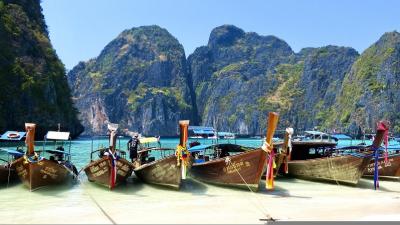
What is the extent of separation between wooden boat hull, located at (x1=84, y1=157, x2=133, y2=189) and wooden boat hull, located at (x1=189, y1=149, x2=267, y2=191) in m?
3.63

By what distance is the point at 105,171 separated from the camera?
18562 millimetres

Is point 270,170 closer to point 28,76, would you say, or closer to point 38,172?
point 38,172

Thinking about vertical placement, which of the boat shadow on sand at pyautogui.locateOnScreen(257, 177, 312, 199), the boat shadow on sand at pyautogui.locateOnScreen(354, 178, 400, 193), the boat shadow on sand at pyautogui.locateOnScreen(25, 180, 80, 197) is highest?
the boat shadow on sand at pyautogui.locateOnScreen(354, 178, 400, 193)

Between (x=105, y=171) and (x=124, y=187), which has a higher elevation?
(x=105, y=171)

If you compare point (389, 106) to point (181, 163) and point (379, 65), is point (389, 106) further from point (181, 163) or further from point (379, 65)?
point (181, 163)

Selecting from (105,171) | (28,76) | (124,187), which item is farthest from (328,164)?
(28,76)

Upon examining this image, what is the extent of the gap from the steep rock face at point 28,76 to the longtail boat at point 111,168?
60.6 metres

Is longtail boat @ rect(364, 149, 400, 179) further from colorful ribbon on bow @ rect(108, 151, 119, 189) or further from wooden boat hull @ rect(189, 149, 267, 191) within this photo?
colorful ribbon on bow @ rect(108, 151, 119, 189)

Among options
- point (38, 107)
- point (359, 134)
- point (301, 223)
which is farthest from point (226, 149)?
point (359, 134)

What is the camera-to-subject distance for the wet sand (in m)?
12.7

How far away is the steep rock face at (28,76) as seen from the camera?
80.8 m

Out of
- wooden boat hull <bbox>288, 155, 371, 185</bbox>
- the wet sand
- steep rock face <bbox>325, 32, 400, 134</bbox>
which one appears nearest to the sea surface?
the wet sand

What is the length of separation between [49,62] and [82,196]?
285 ft

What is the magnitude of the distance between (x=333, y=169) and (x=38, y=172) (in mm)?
13116
